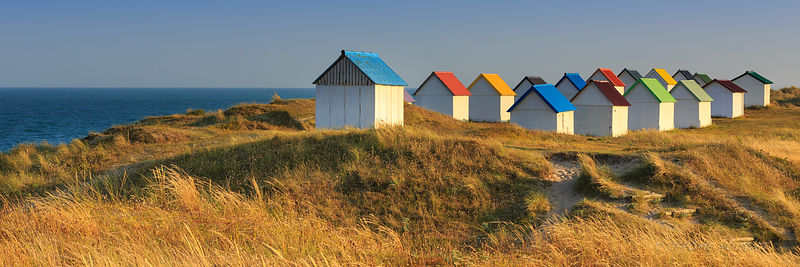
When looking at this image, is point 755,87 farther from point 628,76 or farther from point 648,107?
point 648,107

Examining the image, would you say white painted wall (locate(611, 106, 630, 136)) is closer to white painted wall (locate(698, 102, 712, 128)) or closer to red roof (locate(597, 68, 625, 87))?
white painted wall (locate(698, 102, 712, 128))

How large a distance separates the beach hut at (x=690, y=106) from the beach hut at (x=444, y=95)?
14.6 meters

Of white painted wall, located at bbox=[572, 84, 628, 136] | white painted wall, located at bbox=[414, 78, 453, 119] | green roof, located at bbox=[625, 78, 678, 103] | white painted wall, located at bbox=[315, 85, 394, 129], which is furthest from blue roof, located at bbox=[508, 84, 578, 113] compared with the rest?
white painted wall, located at bbox=[315, 85, 394, 129]

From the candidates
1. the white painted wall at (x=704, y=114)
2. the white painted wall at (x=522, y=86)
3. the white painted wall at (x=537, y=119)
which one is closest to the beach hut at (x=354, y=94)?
the white painted wall at (x=537, y=119)

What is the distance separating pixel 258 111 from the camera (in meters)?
33.3

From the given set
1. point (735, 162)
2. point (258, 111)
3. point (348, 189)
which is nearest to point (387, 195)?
point (348, 189)

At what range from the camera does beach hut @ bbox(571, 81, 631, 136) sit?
3434cm

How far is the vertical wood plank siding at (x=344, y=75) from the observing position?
24.5 m

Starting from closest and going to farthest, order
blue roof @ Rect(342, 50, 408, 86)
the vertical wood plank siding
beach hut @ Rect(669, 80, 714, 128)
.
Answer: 1. the vertical wood plank siding
2. blue roof @ Rect(342, 50, 408, 86)
3. beach hut @ Rect(669, 80, 714, 128)

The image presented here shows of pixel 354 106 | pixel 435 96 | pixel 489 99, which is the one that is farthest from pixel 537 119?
pixel 435 96

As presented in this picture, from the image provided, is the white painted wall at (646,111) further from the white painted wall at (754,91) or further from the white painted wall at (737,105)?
the white painted wall at (754,91)

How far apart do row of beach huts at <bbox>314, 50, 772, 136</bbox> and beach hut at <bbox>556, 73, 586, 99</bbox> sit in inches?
2.8

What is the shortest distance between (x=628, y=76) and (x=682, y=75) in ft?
38.4

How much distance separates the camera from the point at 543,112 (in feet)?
107
